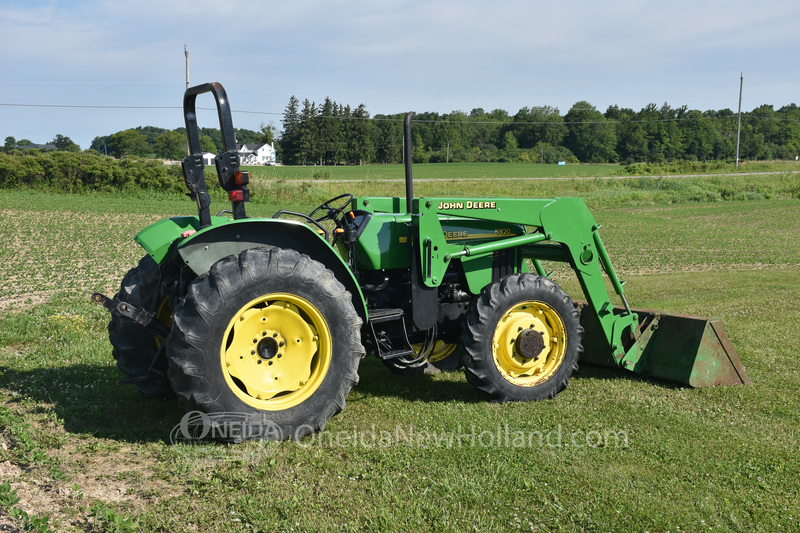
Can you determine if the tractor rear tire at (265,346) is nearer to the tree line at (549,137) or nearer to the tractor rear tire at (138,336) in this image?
the tractor rear tire at (138,336)

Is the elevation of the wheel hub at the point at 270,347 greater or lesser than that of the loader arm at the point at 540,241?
lesser

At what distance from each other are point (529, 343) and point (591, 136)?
8355 cm

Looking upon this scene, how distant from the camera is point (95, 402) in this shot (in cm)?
547

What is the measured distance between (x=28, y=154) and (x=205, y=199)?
34210 millimetres

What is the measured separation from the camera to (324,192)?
35719 millimetres

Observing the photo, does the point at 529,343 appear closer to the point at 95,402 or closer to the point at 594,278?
the point at 594,278

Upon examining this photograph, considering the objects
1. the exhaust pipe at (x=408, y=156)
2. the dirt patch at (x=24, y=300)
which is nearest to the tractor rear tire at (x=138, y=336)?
the exhaust pipe at (x=408, y=156)

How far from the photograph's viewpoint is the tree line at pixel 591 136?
72956 millimetres

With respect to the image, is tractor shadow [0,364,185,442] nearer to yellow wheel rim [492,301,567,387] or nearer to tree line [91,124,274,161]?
yellow wheel rim [492,301,567,387]

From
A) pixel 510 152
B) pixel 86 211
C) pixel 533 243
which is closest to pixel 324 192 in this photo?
pixel 86 211

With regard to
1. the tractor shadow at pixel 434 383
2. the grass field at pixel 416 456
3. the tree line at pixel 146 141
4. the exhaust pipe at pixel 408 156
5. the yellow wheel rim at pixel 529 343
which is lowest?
the tractor shadow at pixel 434 383

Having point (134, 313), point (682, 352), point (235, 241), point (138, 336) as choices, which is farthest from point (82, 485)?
point (682, 352)

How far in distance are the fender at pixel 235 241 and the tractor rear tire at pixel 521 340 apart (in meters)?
0.98

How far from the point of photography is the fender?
461 cm
